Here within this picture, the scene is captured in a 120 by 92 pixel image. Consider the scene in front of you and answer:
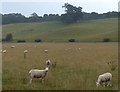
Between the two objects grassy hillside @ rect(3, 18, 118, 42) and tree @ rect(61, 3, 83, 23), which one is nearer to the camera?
grassy hillside @ rect(3, 18, 118, 42)

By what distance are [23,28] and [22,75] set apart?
431ft

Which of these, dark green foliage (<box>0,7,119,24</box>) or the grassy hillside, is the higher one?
dark green foliage (<box>0,7,119,24</box>)

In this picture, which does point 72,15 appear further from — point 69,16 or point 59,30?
point 59,30

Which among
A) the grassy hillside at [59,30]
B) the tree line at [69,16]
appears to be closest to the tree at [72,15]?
the tree line at [69,16]

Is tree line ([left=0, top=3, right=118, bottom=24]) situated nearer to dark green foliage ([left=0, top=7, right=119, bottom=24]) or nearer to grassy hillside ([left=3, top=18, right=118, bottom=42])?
dark green foliage ([left=0, top=7, right=119, bottom=24])

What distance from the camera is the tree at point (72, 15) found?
504 ft

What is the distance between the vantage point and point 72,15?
154 metres

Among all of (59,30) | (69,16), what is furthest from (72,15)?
(59,30)

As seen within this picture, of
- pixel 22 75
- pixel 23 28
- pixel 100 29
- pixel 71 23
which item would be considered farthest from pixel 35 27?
pixel 22 75

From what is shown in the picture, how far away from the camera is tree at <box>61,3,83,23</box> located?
15350cm

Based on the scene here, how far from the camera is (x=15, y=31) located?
13975 cm

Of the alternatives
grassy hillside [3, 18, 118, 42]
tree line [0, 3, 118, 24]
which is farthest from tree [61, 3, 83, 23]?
grassy hillside [3, 18, 118, 42]

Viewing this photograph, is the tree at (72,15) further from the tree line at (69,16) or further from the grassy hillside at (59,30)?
the grassy hillside at (59,30)

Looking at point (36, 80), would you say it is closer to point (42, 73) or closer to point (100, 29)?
point (42, 73)
